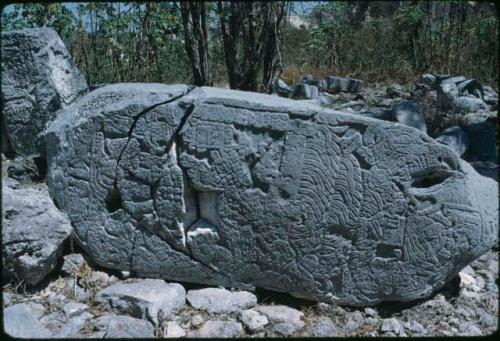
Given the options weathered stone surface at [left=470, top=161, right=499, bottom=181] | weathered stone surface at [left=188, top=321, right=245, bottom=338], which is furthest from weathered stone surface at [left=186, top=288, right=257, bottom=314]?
weathered stone surface at [left=470, top=161, right=499, bottom=181]

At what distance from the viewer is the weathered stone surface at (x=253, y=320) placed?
3018 millimetres

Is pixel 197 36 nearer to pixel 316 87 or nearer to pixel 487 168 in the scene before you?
pixel 316 87

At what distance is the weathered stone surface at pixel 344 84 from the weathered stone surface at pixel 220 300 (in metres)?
4.57

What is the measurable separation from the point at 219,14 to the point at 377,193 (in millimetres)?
3094

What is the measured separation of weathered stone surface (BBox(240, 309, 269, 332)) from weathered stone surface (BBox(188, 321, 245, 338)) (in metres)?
0.05

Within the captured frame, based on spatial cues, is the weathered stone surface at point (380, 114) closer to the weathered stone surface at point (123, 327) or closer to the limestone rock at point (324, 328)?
the limestone rock at point (324, 328)

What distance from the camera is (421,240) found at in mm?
3045

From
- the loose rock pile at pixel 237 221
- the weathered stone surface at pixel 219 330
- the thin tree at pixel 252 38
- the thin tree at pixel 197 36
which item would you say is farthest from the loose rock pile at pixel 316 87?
the weathered stone surface at pixel 219 330

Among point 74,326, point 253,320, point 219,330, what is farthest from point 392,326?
point 74,326

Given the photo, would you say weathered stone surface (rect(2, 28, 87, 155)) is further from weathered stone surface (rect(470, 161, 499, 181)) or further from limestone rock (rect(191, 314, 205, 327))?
weathered stone surface (rect(470, 161, 499, 181))

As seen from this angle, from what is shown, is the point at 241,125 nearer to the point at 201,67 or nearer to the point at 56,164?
the point at 56,164

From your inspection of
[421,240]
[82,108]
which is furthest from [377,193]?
[82,108]

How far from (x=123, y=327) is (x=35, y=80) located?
7.06 feet

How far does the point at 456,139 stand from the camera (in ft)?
16.4
